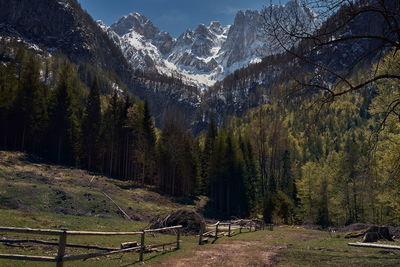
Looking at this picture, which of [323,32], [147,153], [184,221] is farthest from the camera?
[147,153]

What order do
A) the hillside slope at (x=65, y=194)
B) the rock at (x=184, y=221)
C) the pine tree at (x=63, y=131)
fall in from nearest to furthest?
the rock at (x=184, y=221)
the hillside slope at (x=65, y=194)
the pine tree at (x=63, y=131)

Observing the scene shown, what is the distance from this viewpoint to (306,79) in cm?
898

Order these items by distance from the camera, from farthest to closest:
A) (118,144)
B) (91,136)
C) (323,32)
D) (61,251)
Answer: (91,136) < (118,144) < (61,251) < (323,32)

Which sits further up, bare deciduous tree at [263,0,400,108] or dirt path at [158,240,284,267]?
bare deciduous tree at [263,0,400,108]

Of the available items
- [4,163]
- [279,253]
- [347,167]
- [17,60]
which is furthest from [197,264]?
[17,60]

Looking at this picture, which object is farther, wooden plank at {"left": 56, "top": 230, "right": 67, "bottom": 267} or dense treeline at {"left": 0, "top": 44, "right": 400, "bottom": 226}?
dense treeline at {"left": 0, "top": 44, "right": 400, "bottom": 226}

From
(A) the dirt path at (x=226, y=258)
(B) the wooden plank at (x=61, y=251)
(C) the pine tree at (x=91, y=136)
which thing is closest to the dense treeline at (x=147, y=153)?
(C) the pine tree at (x=91, y=136)

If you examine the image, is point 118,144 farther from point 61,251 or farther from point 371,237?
point 61,251

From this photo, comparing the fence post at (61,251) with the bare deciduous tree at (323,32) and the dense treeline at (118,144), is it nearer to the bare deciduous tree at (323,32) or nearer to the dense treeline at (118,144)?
the bare deciduous tree at (323,32)

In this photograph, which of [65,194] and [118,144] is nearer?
[65,194]

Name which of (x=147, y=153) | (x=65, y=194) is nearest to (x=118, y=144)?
(x=147, y=153)

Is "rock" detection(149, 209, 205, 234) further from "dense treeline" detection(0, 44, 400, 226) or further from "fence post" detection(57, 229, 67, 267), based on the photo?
"dense treeline" detection(0, 44, 400, 226)

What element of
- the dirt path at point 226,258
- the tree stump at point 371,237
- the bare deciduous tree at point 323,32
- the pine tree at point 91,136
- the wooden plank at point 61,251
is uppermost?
the pine tree at point 91,136

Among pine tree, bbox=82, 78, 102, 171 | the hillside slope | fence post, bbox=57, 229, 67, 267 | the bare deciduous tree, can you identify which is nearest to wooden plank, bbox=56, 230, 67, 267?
fence post, bbox=57, 229, 67, 267
